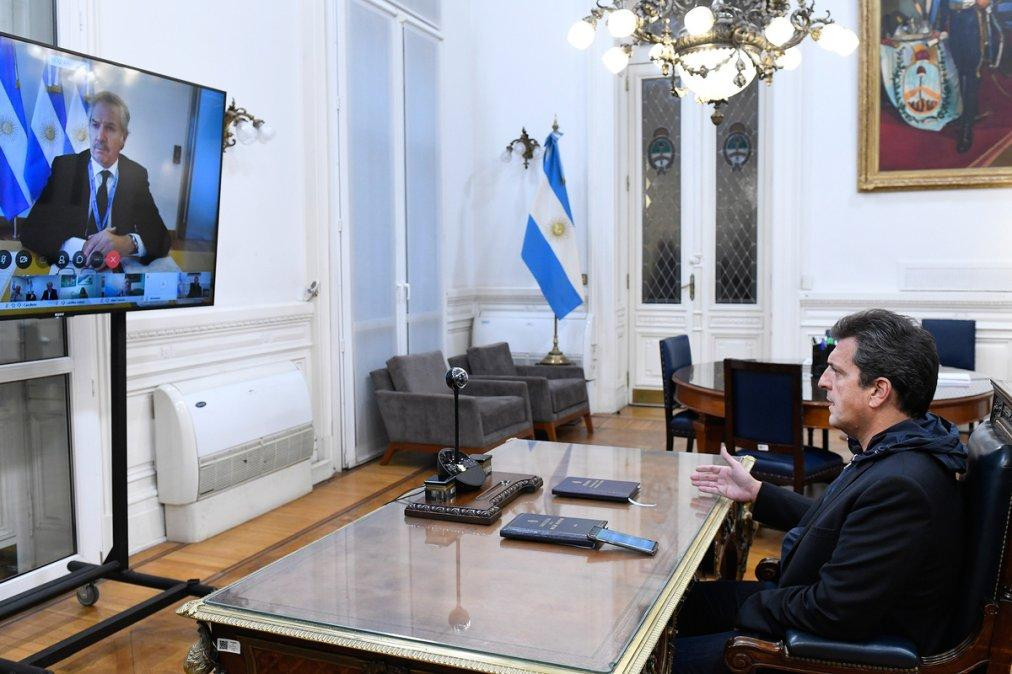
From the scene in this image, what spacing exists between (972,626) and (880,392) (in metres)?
0.47

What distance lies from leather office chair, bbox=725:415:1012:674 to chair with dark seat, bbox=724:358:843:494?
1.91 m

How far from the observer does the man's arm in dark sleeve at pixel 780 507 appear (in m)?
2.21

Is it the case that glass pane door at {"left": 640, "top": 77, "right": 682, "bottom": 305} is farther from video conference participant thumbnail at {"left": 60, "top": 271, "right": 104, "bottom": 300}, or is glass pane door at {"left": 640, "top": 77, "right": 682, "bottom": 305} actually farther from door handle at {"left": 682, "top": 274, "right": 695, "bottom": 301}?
video conference participant thumbnail at {"left": 60, "top": 271, "right": 104, "bottom": 300}

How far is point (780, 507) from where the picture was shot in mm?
2209

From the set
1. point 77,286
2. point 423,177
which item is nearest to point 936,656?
point 77,286

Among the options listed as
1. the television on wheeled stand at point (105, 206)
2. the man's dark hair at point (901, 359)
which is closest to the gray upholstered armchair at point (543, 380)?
the television on wheeled stand at point (105, 206)

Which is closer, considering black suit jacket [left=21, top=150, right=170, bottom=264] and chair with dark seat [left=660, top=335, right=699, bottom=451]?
black suit jacket [left=21, top=150, right=170, bottom=264]

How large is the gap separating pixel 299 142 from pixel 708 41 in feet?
7.72

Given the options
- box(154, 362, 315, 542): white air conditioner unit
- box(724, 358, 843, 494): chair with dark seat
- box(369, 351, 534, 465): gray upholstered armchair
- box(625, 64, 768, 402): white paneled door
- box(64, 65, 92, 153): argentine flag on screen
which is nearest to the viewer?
box(64, 65, 92, 153): argentine flag on screen

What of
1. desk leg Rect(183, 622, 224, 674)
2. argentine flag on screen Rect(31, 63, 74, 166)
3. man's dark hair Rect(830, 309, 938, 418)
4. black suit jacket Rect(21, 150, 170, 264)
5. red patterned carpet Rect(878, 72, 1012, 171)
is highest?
red patterned carpet Rect(878, 72, 1012, 171)

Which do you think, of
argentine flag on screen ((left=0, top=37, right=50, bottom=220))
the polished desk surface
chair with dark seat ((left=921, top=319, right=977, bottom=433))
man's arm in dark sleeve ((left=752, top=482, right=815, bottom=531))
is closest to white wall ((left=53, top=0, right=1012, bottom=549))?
chair with dark seat ((left=921, top=319, right=977, bottom=433))

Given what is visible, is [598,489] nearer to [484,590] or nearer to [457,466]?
[457,466]

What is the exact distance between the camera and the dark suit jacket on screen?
5.21 ft

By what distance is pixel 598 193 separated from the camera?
23.1 feet
